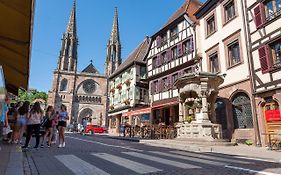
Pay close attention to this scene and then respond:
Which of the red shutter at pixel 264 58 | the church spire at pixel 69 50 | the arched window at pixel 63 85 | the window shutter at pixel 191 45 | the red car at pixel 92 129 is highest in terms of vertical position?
the church spire at pixel 69 50

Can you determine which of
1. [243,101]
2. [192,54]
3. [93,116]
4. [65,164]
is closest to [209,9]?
[192,54]

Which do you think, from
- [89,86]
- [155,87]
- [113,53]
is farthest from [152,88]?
[113,53]

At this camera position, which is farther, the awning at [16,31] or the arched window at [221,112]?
the arched window at [221,112]

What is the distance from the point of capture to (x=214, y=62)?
1772 centimetres

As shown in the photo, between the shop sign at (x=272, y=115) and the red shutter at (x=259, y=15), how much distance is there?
4900 mm

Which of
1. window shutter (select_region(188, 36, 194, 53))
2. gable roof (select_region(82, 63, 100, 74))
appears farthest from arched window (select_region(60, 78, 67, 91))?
window shutter (select_region(188, 36, 194, 53))

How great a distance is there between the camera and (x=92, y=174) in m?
4.29

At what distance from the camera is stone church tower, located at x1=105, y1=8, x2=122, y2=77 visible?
67.1 meters

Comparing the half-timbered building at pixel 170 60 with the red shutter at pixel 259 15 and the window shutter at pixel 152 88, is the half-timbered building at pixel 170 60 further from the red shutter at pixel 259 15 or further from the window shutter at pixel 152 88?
the red shutter at pixel 259 15

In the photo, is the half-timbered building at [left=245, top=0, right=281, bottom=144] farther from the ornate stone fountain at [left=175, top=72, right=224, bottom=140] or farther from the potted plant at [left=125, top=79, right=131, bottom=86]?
the potted plant at [left=125, top=79, right=131, bottom=86]

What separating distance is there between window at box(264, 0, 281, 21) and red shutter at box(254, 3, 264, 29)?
0.22 m

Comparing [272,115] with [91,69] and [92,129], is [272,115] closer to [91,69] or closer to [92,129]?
[92,129]

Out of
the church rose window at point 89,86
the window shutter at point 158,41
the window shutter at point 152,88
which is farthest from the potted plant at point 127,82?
the church rose window at point 89,86

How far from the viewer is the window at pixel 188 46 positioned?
20317mm
